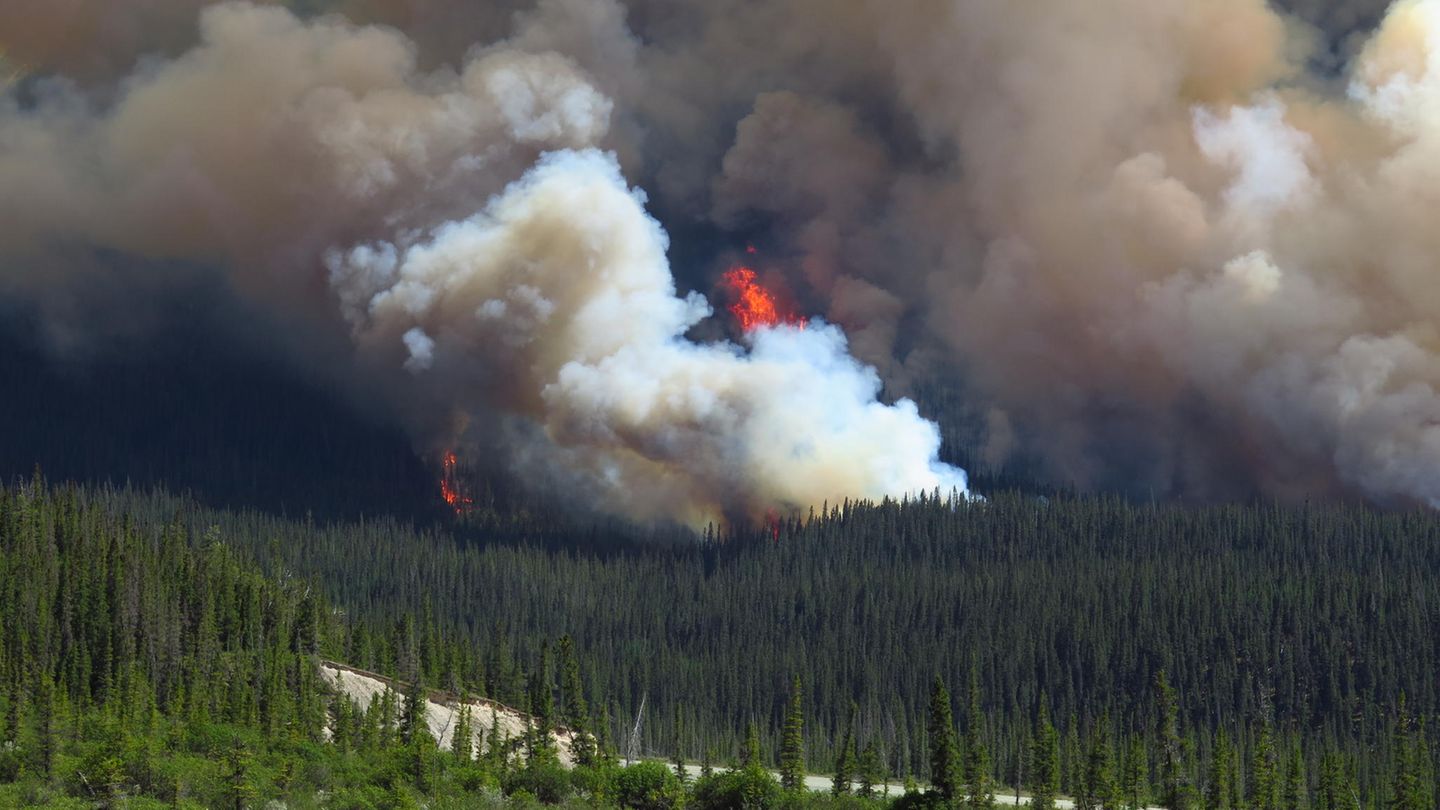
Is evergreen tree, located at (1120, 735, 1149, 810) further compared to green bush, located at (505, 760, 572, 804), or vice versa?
evergreen tree, located at (1120, 735, 1149, 810)

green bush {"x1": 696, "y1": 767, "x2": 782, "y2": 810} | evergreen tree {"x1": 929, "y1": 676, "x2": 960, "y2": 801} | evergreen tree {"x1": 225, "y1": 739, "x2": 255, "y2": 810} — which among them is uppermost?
evergreen tree {"x1": 929, "y1": 676, "x2": 960, "y2": 801}

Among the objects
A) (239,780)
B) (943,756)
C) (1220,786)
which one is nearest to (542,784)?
(239,780)

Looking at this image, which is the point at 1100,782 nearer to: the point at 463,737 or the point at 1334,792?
the point at 1334,792

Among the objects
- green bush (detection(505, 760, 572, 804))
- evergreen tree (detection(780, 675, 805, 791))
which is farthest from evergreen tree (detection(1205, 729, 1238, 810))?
green bush (detection(505, 760, 572, 804))

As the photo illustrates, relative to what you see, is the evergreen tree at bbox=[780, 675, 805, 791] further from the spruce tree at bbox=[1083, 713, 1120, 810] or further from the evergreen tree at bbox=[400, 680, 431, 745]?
the evergreen tree at bbox=[400, 680, 431, 745]

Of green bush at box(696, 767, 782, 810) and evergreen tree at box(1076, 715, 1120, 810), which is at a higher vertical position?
evergreen tree at box(1076, 715, 1120, 810)

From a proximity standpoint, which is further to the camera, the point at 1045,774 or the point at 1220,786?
the point at 1220,786

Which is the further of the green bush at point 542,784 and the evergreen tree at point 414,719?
the evergreen tree at point 414,719

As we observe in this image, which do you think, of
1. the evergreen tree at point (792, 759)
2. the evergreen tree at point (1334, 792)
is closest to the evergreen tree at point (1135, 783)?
the evergreen tree at point (1334, 792)

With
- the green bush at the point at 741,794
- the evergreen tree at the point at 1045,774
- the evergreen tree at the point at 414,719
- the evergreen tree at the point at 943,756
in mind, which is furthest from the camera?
the evergreen tree at the point at 1045,774

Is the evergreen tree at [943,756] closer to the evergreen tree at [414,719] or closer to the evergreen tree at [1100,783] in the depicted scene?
the evergreen tree at [1100,783]

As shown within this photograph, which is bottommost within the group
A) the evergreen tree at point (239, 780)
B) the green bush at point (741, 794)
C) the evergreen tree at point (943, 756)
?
the evergreen tree at point (239, 780)

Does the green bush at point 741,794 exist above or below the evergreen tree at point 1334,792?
below

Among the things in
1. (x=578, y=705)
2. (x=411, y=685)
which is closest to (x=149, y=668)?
(x=411, y=685)
